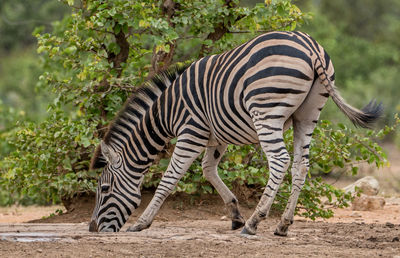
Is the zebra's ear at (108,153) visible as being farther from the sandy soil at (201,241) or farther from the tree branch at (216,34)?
the tree branch at (216,34)

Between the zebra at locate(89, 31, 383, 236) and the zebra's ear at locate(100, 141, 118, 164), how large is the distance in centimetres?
1

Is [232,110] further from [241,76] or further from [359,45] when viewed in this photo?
[359,45]

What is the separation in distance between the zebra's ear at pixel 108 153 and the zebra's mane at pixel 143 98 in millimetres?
279

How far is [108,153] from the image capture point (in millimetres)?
6543

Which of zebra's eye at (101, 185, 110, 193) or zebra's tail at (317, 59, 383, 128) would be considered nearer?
zebra's tail at (317, 59, 383, 128)

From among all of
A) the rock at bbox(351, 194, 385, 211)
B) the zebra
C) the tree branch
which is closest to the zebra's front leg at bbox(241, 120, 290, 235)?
the zebra

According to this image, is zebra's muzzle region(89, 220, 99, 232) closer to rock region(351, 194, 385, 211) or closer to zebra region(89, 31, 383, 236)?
zebra region(89, 31, 383, 236)

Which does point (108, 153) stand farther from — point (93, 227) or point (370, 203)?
point (370, 203)

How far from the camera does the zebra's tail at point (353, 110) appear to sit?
5480 mm

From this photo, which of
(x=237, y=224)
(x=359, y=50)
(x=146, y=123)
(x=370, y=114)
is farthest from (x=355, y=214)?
(x=359, y=50)

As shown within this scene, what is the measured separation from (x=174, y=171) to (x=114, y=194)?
85 cm

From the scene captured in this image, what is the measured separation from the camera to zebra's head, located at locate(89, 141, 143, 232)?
6477 mm

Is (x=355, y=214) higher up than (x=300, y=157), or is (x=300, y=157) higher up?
(x=300, y=157)

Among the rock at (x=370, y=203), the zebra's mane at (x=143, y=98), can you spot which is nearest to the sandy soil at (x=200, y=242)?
the zebra's mane at (x=143, y=98)
